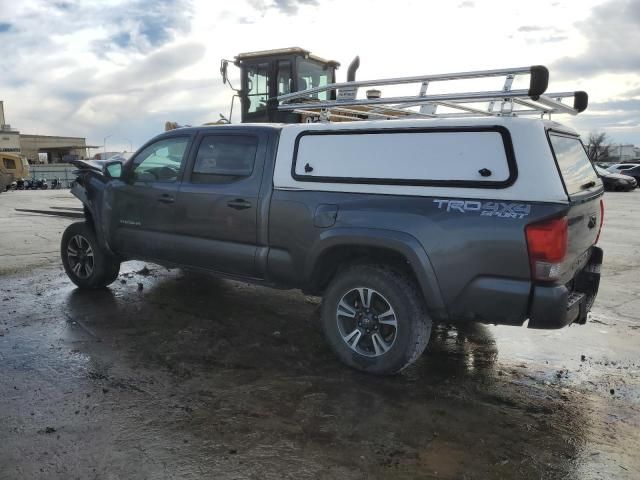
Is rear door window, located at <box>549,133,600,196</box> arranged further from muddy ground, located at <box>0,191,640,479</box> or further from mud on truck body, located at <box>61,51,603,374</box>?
muddy ground, located at <box>0,191,640,479</box>

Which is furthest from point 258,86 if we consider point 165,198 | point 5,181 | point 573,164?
point 5,181

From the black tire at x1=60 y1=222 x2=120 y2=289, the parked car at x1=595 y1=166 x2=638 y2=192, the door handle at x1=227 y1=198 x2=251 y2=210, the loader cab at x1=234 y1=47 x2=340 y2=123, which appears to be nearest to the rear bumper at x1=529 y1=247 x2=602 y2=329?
the door handle at x1=227 y1=198 x2=251 y2=210

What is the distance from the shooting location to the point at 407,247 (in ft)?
11.8

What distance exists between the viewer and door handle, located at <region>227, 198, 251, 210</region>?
4508mm

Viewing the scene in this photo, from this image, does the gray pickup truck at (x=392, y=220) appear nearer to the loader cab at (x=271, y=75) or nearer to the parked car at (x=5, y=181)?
the loader cab at (x=271, y=75)

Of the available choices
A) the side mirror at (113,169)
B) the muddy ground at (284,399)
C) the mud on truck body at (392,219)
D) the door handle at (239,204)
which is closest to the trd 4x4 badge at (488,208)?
the mud on truck body at (392,219)

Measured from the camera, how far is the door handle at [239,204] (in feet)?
14.8

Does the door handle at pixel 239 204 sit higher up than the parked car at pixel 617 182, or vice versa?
the door handle at pixel 239 204

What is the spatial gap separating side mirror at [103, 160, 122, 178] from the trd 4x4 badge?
3.85 metres

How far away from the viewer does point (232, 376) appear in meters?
3.88

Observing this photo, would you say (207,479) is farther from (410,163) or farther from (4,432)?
(410,163)

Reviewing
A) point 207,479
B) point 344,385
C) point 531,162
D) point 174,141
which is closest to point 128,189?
point 174,141

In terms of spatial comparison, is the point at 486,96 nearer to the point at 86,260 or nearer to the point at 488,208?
the point at 488,208

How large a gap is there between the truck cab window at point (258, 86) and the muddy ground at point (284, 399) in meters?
6.55
